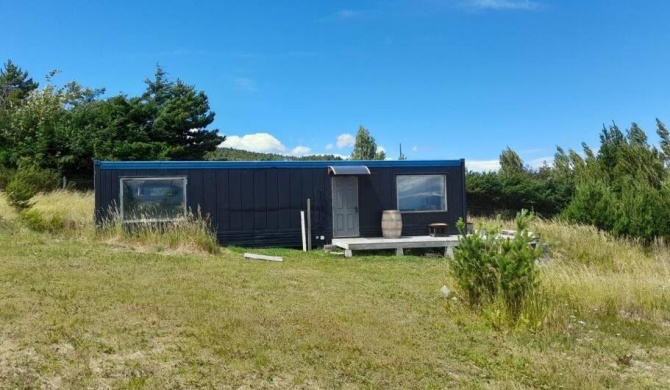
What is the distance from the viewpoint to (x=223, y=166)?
12930mm

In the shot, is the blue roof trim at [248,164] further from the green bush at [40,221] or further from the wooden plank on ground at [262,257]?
the wooden plank on ground at [262,257]

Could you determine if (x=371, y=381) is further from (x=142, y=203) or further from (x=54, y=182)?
(x=54, y=182)

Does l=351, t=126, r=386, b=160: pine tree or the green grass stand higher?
l=351, t=126, r=386, b=160: pine tree

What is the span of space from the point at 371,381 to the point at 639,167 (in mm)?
25337

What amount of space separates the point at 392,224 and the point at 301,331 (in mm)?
9088

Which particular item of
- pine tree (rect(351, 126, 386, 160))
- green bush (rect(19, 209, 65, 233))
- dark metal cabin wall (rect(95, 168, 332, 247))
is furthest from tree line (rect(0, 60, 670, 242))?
pine tree (rect(351, 126, 386, 160))

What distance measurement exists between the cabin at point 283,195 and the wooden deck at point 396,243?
0.99 metres

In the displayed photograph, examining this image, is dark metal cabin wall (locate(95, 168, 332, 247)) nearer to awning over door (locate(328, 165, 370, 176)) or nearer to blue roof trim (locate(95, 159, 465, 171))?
blue roof trim (locate(95, 159, 465, 171))

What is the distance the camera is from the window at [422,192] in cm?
1420

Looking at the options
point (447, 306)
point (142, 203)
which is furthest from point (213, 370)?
point (142, 203)

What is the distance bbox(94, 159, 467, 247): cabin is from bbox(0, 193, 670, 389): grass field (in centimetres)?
395

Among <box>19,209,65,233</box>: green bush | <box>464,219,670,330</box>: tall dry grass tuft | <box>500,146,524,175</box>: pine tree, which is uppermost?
<box>500,146,524,175</box>: pine tree

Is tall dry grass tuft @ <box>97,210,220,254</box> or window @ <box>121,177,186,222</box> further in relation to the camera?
window @ <box>121,177,186,222</box>

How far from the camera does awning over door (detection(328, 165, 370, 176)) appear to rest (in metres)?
13.3
